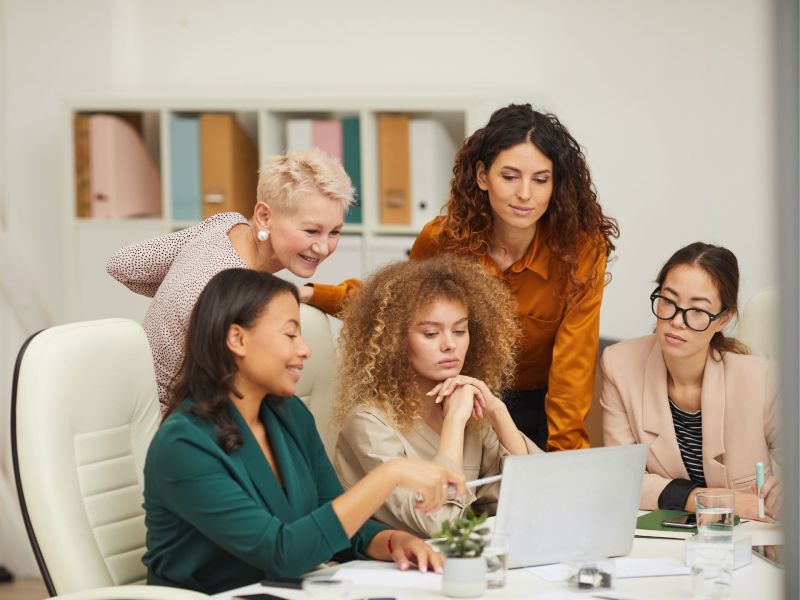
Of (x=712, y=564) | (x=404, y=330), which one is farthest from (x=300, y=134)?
(x=712, y=564)

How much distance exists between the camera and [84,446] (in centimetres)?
196

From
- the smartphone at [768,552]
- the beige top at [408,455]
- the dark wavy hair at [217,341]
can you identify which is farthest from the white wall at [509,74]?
the dark wavy hair at [217,341]

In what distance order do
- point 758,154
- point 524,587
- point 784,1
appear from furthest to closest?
point 758,154 → point 524,587 → point 784,1

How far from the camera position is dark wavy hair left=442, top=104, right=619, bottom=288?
2471mm

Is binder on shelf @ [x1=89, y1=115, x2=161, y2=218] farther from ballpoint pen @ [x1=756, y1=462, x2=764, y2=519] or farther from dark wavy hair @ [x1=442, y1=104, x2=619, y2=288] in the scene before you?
ballpoint pen @ [x1=756, y1=462, x2=764, y2=519]

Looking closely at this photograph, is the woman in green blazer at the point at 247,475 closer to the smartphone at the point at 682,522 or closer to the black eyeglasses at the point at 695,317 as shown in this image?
the smartphone at the point at 682,522

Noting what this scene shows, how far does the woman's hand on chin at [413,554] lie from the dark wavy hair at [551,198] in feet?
2.82

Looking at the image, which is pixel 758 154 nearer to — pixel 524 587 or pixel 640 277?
pixel 640 277

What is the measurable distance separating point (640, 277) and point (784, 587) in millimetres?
3086

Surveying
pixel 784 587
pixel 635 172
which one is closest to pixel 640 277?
pixel 635 172

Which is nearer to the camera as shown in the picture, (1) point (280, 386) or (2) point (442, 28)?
(1) point (280, 386)

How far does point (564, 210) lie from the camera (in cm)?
248

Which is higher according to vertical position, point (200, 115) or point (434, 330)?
point (200, 115)

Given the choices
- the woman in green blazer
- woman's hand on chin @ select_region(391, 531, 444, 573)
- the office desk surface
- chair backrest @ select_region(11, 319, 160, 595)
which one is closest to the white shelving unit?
chair backrest @ select_region(11, 319, 160, 595)
